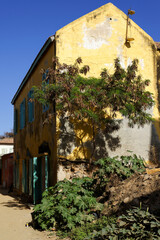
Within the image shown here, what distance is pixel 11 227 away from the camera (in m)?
8.68

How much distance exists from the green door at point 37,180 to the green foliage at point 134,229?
609cm

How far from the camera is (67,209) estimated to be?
7816 mm

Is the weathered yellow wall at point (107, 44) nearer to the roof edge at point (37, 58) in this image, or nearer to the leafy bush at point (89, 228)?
the roof edge at point (37, 58)

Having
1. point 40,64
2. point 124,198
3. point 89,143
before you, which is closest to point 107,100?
point 89,143

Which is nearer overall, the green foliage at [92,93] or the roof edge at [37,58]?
the green foliage at [92,93]

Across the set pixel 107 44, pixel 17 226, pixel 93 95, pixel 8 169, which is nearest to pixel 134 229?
pixel 17 226

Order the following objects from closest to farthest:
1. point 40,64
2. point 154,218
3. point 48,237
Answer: point 154,218 < point 48,237 < point 40,64

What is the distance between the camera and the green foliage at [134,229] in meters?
5.86

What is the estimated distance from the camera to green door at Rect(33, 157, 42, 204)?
12.3m

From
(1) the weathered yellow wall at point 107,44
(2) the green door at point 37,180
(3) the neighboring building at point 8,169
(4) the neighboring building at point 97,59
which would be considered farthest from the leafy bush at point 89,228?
(3) the neighboring building at point 8,169

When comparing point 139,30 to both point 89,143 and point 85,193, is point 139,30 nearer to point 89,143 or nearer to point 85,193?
point 89,143

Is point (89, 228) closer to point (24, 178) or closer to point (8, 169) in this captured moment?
point (24, 178)

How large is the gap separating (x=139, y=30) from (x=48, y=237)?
8429 millimetres

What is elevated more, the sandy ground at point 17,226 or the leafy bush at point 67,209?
the leafy bush at point 67,209
